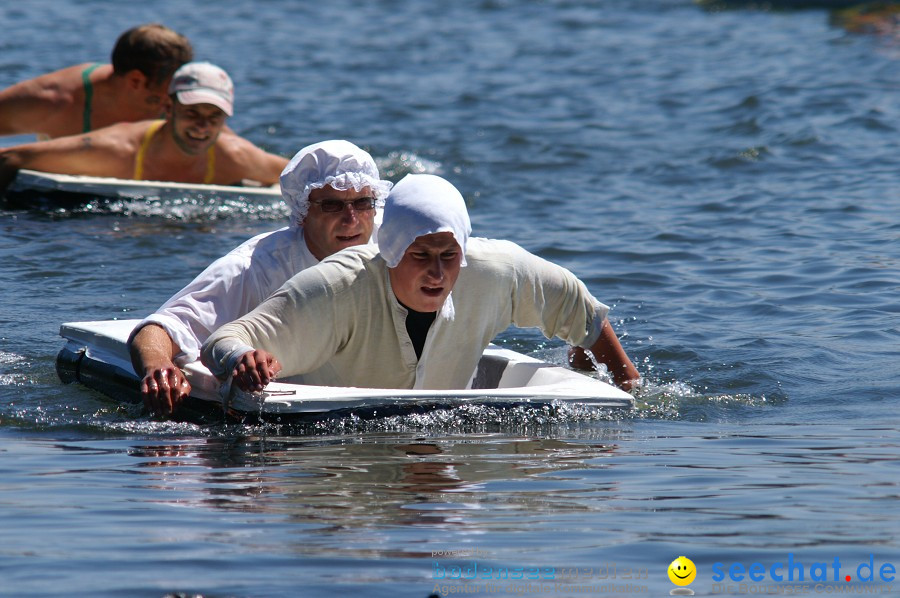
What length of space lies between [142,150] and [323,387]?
552cm

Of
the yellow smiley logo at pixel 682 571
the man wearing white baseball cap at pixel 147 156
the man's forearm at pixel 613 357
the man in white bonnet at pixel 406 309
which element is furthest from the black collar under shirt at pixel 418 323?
the man wearing white baseball cap at pixel 147 156

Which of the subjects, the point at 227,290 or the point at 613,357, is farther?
the point at 613,357

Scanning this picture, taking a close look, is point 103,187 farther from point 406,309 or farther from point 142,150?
point 406,309

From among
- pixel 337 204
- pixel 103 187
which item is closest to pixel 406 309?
pixel 337 204

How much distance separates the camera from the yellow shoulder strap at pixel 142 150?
34.3 feet

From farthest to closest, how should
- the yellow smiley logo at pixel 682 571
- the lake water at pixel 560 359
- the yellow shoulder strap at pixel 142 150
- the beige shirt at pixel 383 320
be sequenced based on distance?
the yellow shoulder strap at pixel 142 150 < the beige shirt at pixel 383 320 < the lake water at pixel 560 359 < the yellow smiley logo at pixel 682 571

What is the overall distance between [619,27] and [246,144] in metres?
14.4

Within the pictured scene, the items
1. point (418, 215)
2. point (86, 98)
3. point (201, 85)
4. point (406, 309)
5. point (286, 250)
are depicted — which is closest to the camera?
point (418, 215)

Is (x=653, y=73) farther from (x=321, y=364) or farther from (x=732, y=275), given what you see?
(x=321, y=364)

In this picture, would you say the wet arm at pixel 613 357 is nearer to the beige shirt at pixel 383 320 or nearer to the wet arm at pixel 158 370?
the beige shirt at pixel 383 320

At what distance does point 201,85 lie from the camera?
950cm

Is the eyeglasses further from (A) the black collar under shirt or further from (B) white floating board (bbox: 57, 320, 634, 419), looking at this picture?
(B) white floating board (bbox: 57, 320, 634, 419)

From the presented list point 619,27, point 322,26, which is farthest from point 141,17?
point 619,27

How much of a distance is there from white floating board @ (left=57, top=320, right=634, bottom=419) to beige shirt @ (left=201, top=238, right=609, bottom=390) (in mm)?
152
